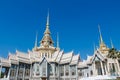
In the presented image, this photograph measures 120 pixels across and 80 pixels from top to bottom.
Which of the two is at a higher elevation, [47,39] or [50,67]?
[47,39]

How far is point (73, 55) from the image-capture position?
46938mm

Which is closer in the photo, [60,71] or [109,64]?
[109,64]

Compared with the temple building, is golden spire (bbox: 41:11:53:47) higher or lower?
higher

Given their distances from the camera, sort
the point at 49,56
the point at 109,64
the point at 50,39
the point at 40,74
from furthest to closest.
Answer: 1. the point at 50,39
2. the point at 49,56
3. the point at 40,74
4. the point at 109,64

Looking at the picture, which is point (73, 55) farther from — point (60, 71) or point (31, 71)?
point (31, 71)

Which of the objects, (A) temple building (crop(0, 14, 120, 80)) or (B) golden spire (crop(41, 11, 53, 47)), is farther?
(B) golden spire (crop(41, 11, 53, 47))

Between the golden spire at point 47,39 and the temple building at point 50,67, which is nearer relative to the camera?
the temple building at point 50,67

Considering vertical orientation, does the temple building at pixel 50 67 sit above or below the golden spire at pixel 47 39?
below

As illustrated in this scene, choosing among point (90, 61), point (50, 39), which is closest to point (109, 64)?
point (90, 61)

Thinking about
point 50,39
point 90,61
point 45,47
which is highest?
point 50,39

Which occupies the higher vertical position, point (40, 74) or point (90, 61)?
point (90, 61)

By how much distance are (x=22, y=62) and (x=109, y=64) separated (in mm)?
25603

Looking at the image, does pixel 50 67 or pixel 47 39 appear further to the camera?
pixel 47 39

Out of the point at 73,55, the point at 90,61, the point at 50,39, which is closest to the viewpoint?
the point at 90,61
